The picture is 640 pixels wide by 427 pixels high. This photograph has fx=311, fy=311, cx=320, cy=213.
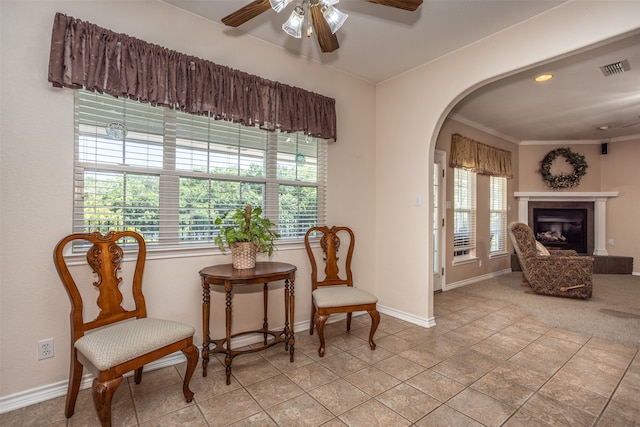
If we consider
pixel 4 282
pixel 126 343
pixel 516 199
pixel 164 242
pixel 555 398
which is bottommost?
Answer: pixel 555 398

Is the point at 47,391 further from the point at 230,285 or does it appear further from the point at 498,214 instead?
the point at 498,214

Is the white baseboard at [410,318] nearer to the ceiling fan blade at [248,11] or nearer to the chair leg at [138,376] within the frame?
the chair leg at [138,376]

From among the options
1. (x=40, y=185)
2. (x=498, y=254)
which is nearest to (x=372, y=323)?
(x=40, y=185)

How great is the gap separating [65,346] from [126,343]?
2.47 feet

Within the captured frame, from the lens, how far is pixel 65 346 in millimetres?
2025

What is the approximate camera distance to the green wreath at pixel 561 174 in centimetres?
627

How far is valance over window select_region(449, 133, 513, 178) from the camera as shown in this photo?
15.7ft

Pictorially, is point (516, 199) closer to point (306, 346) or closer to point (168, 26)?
point (306, 346)

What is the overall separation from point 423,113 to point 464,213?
2.56 metres

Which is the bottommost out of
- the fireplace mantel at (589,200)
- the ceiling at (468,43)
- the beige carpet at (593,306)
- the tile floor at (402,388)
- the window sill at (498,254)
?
the tile floor at (402,388)

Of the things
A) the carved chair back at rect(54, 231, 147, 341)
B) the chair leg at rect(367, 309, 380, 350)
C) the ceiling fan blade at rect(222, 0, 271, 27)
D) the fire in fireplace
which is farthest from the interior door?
the carved chair back at rect(54, 231, 147, 341)

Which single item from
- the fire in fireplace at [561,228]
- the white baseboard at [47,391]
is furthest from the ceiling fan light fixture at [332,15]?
the fire in fireplace at [561,228]

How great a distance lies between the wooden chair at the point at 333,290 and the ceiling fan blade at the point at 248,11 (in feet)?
5.91

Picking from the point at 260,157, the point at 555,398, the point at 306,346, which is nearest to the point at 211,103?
the point at 260,157
